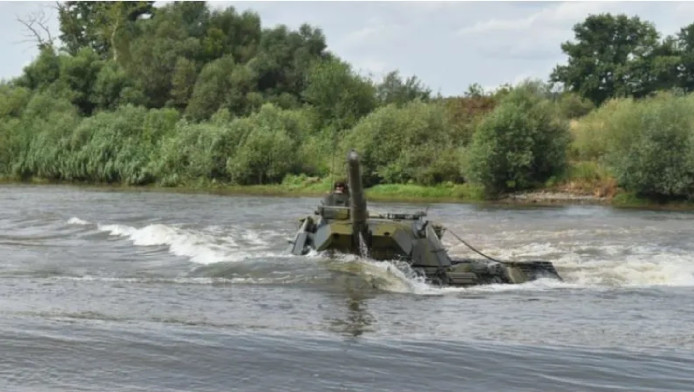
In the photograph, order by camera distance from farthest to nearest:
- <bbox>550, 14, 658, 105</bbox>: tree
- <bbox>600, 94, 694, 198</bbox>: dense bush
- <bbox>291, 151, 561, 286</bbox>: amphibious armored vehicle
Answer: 1. <bbox>550, 14, 658, 105</bbox>: tree
2. <bbox>600, 94, 694, 198</bbox>: dense bush
3. <bbox>291, 151, 561, 286</bbox>: amphibious armored vehicle

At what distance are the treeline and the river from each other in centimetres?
2016

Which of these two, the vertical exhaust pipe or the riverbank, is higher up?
the vertical exhaust pipe

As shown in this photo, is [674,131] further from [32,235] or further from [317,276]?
[317,276]

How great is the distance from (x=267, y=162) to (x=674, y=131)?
26.0 m

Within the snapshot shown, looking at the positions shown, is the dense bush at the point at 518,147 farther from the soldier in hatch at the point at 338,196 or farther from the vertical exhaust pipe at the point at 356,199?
the vertical exhaust pipe at the point at 356,199

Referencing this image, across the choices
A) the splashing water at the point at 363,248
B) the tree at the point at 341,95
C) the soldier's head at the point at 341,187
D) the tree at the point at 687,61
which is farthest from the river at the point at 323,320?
the tree at the point at 687,61

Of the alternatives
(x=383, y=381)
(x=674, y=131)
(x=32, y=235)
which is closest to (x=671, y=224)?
(x=674, y=131)

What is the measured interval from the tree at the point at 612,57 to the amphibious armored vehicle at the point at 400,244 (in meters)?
60.9

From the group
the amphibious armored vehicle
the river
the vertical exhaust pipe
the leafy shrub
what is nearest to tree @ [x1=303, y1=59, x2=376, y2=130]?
the leafy shrub

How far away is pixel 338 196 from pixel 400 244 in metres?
2.18

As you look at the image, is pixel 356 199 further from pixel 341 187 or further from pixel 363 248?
pixel 341 187

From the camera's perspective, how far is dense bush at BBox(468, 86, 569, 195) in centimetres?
5941

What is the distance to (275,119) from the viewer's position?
241 ft

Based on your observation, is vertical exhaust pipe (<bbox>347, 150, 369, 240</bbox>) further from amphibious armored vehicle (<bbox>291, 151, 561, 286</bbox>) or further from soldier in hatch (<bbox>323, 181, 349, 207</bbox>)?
soldier in hatch (<bbox>323, 181, 349, 207</bbox>)
